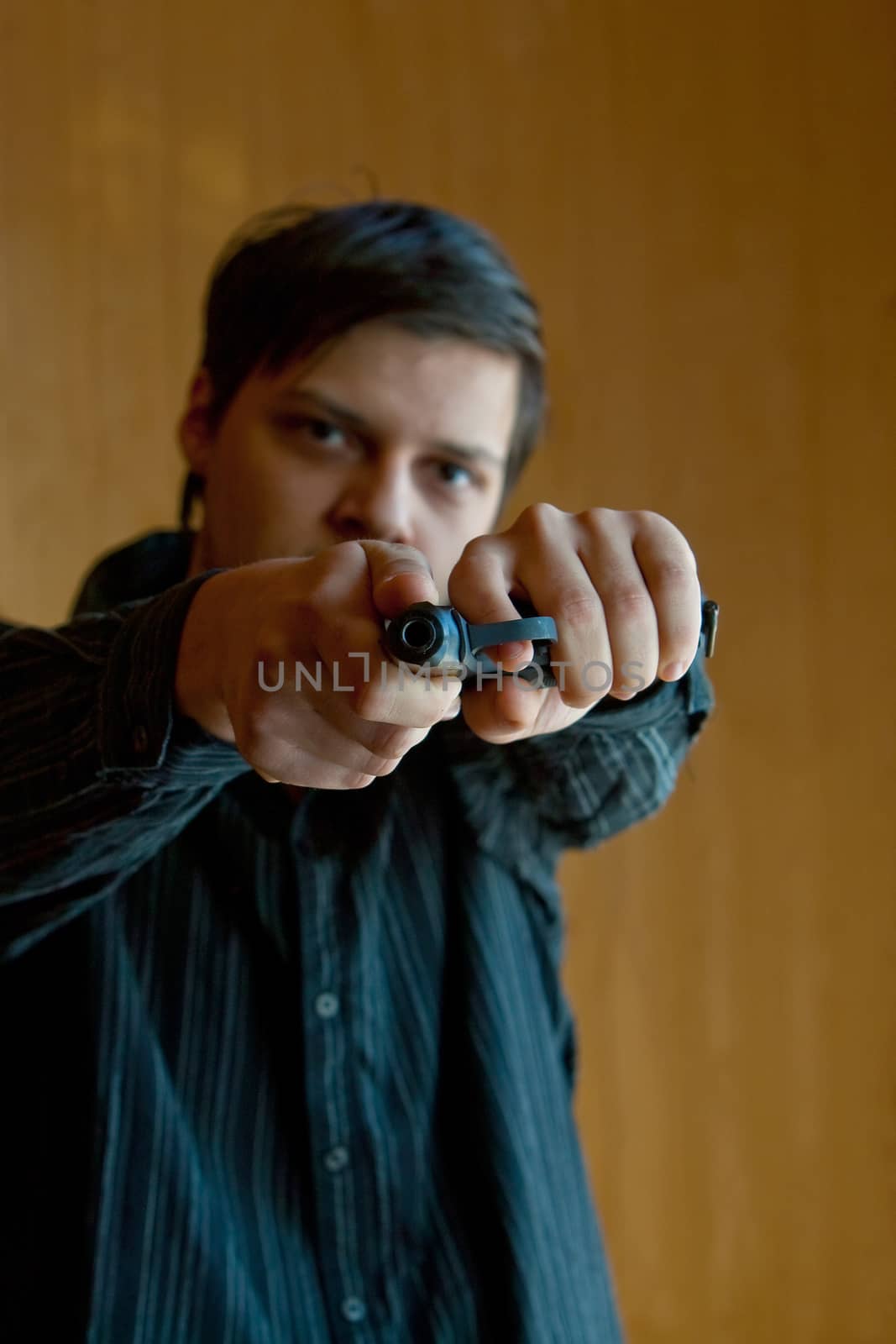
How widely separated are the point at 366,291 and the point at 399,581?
13.6 inches

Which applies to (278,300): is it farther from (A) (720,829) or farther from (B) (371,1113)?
(A) (720,829)

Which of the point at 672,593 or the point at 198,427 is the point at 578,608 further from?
the point at 198,427

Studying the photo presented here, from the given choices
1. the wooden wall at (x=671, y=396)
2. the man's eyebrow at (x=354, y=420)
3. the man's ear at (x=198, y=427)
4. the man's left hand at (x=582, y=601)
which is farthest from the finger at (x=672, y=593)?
the wooden wall at (x=671, y=396)

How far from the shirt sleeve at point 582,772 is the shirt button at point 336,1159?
0.55 ft

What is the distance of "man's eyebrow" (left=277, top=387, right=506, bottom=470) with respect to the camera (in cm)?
52

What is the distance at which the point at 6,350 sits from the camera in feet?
2.78

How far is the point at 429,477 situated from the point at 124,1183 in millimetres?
374

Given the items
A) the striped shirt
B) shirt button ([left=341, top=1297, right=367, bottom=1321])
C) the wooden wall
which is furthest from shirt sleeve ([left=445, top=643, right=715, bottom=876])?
the wooden wall

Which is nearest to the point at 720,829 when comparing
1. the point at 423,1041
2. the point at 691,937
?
the point at 691,937

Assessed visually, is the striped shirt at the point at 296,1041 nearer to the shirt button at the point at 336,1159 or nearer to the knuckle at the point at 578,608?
the shirt button at the point at 336,1159

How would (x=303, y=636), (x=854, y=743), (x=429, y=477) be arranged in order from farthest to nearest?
(x=854, y=743) < (x=429, y=477) < (x=303, y=636)

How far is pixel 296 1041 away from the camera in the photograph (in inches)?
19.1

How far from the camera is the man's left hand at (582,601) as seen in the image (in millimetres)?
261

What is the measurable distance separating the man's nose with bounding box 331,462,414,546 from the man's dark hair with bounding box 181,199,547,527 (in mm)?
79
